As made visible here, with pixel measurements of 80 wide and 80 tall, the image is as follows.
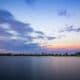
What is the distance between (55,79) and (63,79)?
4.97 feet

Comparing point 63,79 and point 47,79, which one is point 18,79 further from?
point 63,79

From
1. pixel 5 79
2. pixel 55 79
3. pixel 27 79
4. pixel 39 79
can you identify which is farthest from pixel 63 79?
pixel 5 79

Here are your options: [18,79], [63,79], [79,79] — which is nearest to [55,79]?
[63,79]

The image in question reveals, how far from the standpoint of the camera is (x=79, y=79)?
103ft

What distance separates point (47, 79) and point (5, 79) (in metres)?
7.85

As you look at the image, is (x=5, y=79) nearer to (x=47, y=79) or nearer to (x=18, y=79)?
(x=18, y=79)

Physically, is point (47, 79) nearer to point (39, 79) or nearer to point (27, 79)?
point (39, 79)

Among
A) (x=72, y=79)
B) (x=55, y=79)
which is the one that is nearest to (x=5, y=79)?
(x=55, y=79)

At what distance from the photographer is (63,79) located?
102 ft

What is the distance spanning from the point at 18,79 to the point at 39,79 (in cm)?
395

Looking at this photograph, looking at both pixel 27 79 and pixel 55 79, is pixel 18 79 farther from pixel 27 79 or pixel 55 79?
pixel 55 79

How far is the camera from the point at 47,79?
1239 inches

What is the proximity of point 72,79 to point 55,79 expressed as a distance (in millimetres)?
3220

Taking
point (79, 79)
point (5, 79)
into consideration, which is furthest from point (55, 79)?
point (5, 79)
